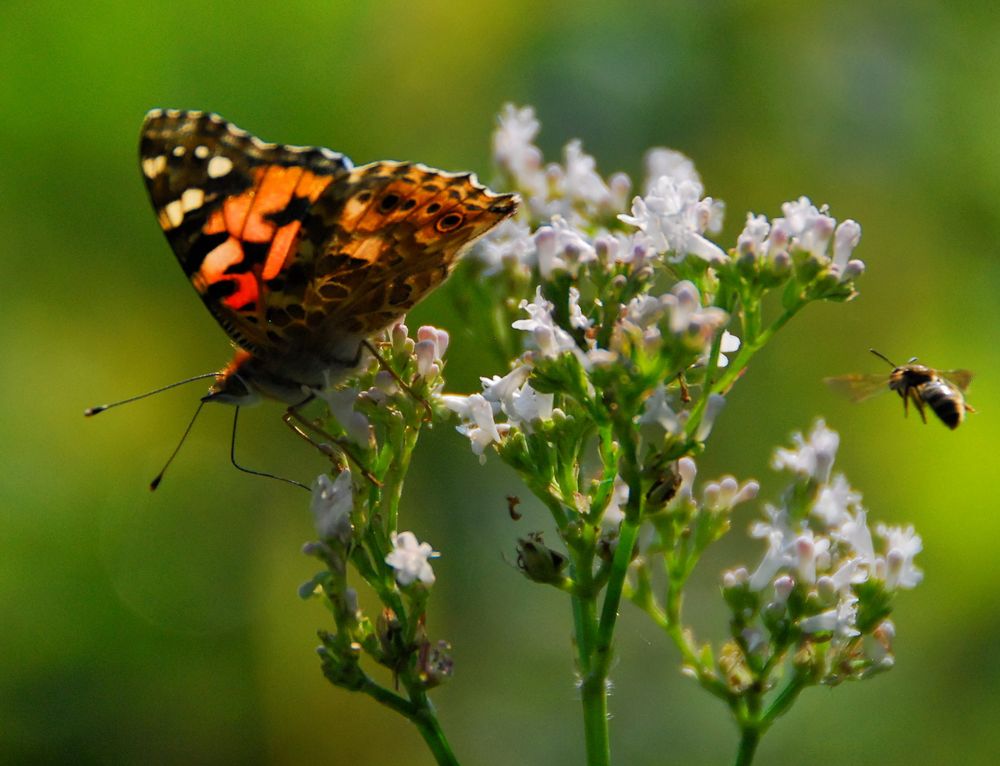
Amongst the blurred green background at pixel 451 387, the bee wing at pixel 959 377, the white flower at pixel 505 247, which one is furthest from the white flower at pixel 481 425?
the blurred green background at pixel 451 387

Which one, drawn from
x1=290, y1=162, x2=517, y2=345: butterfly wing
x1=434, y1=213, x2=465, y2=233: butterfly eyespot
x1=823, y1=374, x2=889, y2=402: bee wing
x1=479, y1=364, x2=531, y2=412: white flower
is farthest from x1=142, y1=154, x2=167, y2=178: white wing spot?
x1=823, y1=374, x2=889, y2=402: bee wing

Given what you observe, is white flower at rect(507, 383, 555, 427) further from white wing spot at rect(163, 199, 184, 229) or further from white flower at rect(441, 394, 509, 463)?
white wing spot at rect(163, 199, 184, 229)

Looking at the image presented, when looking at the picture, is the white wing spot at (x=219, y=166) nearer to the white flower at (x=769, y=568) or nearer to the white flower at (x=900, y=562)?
the white flower at (x=769, y=568)

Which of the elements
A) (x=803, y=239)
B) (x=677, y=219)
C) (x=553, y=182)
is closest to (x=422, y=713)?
(x=677, y=219)

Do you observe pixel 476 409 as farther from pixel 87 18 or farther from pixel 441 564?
pixel 87 18

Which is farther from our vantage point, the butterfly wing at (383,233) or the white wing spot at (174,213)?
the white wing spot at (174,213)

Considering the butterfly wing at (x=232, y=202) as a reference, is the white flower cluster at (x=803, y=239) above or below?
above

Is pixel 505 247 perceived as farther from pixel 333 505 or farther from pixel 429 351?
pixel 333 505
